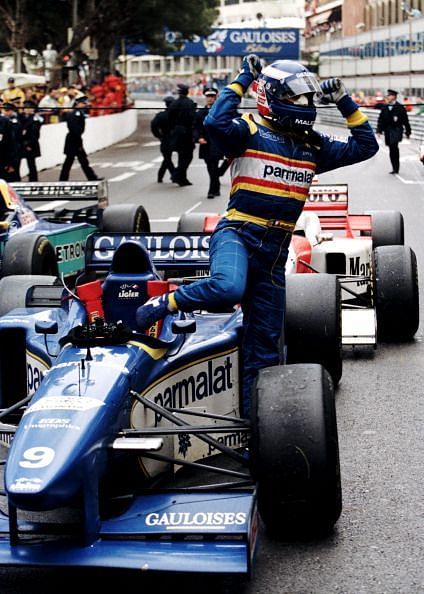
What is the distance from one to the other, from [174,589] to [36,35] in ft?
198

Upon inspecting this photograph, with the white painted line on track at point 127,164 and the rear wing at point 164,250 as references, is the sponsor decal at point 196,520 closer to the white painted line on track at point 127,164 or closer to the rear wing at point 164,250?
the rear wing at point 164,250

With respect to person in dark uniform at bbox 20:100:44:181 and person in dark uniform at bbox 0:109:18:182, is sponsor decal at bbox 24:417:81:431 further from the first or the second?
person in dark uniform at bbox 20:100:44:181

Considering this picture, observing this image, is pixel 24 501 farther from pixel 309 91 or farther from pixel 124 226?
pixel 124 226

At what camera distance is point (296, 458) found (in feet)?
17.1

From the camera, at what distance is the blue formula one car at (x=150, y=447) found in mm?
4840

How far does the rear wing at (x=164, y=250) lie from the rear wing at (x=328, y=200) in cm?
253

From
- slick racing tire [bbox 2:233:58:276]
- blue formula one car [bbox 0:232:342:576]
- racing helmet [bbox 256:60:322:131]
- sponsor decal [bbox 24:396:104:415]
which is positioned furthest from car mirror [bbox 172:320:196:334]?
slick racing tire [bbox 2:233:58:276]

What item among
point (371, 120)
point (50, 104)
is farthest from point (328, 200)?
point (371, 120)

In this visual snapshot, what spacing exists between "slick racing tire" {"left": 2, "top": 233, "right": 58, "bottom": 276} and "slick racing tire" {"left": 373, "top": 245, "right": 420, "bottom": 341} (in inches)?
105

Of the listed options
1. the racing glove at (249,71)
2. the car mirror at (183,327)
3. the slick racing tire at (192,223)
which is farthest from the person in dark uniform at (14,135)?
the car mirror at (183,327)

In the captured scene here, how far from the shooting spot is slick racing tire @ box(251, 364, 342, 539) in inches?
206

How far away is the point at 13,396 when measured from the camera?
6898 millimetres

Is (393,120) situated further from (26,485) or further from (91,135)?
(26,485)

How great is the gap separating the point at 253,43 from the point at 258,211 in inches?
3881
